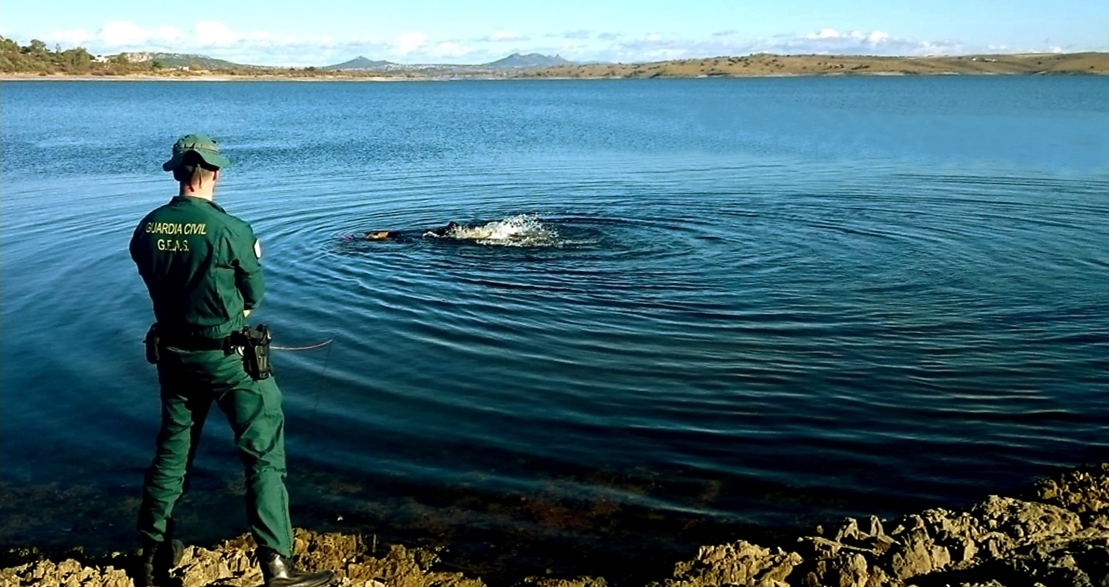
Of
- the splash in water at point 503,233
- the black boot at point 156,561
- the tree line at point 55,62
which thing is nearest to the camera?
the black boot at point 156,561

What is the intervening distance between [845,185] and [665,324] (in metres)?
15.3

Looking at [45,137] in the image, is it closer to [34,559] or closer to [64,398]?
[64,398]

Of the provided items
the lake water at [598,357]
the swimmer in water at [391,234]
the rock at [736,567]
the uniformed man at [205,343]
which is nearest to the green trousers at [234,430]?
the uniformed man at [205,343]

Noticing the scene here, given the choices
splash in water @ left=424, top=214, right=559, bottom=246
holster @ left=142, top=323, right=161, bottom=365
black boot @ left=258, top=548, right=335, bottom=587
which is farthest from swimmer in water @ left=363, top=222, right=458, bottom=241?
black boot @ left=258, top=548, right=335, bottom=587

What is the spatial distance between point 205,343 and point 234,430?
559mm

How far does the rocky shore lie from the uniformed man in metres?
0.49

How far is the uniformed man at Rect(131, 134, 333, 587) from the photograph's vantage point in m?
Answer: 5.79

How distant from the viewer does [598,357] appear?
1202 cm

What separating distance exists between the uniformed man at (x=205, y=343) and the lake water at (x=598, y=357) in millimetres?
1591

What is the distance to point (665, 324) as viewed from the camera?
1336cm

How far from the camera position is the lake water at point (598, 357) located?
812 centimetres

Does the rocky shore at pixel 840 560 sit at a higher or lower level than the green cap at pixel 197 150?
lower

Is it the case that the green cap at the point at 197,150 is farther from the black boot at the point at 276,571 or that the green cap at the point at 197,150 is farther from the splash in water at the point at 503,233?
the splash in water at the point at 503,233

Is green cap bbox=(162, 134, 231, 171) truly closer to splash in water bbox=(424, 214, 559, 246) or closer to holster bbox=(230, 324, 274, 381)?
holster bbox=(230, 324, 274, 381)
